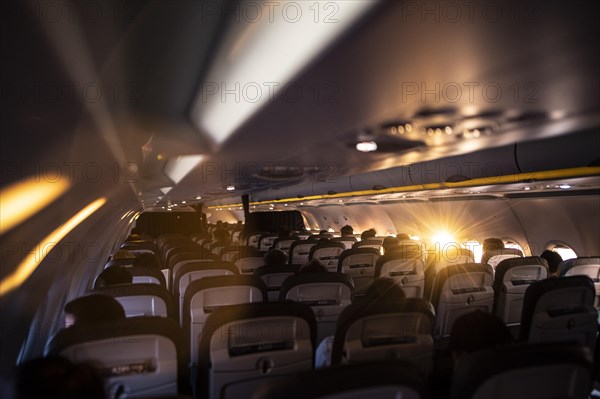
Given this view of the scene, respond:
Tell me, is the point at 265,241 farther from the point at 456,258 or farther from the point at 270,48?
the point at 270,48

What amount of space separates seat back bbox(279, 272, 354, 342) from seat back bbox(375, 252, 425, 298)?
182cm

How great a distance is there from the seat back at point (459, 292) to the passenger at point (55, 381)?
14.3 ft

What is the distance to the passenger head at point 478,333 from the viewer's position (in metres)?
2.83

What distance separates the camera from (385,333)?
10.7ft

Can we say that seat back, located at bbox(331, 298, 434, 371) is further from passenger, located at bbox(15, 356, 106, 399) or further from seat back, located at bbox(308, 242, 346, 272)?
seat back, located at bbox(308, 242, 346, 272)

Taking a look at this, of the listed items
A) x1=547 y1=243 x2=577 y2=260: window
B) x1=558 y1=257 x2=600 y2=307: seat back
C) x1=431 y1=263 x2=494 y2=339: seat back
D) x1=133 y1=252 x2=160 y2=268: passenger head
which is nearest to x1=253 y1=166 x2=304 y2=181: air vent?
x1=133 y1=252 x2=160 y2=268: passenger head

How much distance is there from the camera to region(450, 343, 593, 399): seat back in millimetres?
2048

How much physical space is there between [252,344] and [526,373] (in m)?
1.74

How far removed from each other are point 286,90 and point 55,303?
625 centimetres

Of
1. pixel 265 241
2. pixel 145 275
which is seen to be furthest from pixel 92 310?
pixel 265 241

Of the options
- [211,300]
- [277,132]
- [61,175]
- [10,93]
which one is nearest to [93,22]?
[10,93]

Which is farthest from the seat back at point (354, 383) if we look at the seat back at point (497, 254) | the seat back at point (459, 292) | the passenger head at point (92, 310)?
the seat back at point (497, 254)

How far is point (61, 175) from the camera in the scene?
301 cm

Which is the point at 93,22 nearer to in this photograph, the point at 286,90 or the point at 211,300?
the point at 286,90
